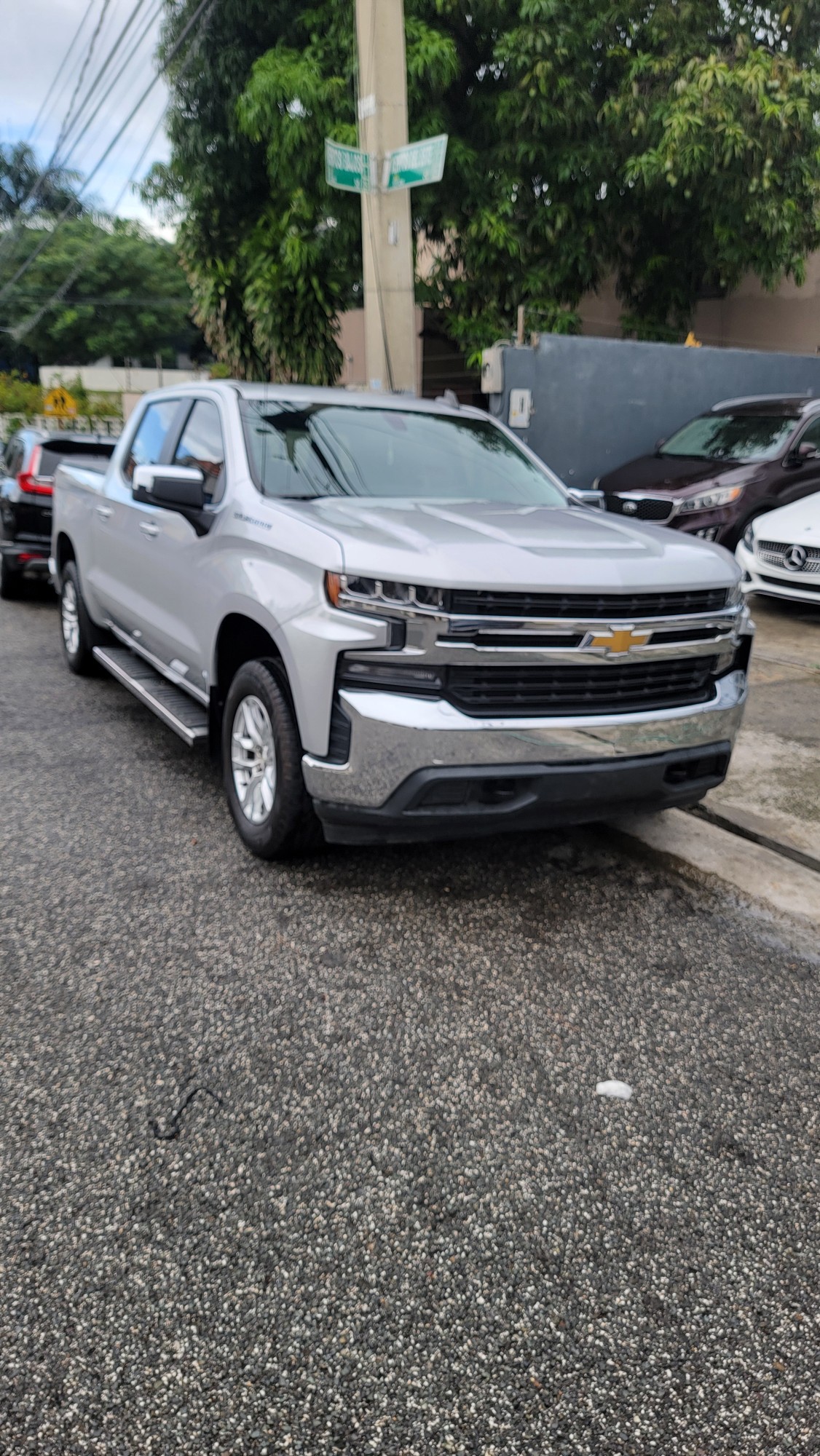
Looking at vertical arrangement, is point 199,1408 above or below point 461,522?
below

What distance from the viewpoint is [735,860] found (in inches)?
169

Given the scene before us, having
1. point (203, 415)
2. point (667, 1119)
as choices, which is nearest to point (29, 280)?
point (203, 415)

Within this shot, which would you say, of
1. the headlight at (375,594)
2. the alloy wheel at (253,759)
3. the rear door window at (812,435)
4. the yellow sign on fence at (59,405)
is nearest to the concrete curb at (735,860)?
the headlight at (375,594)

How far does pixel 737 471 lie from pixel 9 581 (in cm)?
724

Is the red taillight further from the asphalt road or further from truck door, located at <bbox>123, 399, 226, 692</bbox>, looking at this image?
the asphalt road

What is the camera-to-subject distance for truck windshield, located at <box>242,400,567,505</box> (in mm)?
4477

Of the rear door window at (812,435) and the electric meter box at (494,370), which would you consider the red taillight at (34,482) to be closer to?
the electric meter box at (494,370)

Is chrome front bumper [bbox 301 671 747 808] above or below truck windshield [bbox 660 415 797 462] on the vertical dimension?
below

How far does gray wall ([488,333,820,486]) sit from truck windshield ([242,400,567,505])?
6838mm

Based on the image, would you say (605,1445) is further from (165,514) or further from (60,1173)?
(165,514)

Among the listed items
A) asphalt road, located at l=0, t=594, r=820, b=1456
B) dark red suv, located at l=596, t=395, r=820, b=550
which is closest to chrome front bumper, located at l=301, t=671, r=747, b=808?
asphalt road, located at l=0, t=594, r=820, b=1456

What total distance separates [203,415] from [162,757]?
69.0 inches

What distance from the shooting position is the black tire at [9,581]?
34.3 feet

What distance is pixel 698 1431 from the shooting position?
1.87m
